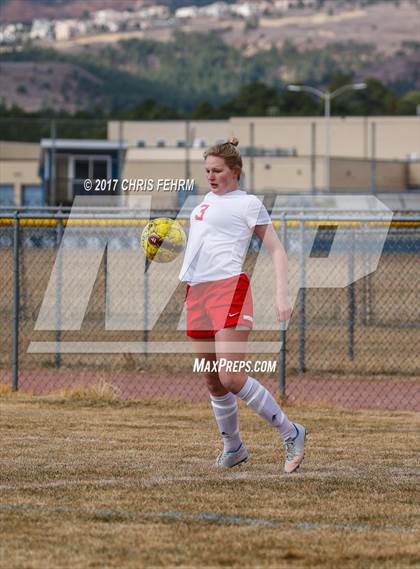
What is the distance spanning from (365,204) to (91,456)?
26.6 m

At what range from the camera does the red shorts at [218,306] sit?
810 cm

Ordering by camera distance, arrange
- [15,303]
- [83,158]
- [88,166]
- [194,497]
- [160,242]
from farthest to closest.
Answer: [88,166] < [83,158] < [15,303] < [160,242] < [194,497]

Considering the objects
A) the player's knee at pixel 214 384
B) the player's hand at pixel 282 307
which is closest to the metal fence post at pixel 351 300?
the player's knee at pixel 214 384

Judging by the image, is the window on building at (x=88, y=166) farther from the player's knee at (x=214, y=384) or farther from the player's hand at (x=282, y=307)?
the player's hand at (x=282, y=307)

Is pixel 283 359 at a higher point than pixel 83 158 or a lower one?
lower

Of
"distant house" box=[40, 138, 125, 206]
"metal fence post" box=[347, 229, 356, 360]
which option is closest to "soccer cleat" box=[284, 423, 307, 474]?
"metal fence post" box=[347, 229, 356, 360]

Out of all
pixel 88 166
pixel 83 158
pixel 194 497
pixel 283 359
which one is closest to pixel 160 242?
pixel 194 497

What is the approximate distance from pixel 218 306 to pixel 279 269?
0.44 metres

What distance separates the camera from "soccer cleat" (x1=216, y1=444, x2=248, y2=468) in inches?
339

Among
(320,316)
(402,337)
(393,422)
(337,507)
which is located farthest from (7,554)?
(320,316)

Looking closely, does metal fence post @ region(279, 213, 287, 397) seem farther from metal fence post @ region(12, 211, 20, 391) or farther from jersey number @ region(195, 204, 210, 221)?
jersey number @ region(195, 204, 210, 221)

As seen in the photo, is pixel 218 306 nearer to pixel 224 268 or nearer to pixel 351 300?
pixel 224 268

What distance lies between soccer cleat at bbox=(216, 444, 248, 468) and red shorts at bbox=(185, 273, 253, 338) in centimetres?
84
